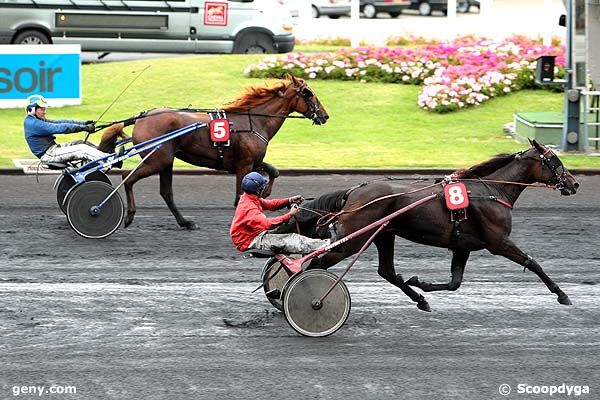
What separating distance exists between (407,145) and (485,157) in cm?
147

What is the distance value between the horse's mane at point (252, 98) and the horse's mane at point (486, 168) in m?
3.95

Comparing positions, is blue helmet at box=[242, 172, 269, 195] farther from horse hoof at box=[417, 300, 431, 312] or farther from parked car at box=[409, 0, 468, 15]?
parked car at box=[409, 0, 468, 15]

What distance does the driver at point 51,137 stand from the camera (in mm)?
12227

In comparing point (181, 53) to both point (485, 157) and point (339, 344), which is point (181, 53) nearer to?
point (485, 157)

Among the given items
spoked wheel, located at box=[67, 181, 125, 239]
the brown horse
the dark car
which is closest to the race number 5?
the brown horse

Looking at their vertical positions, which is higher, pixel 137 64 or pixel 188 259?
pixel 137 64

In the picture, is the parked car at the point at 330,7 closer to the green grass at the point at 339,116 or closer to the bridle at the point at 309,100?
the green grass at the point at 339,116

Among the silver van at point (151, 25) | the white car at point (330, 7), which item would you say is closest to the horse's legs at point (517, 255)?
the silver van at point (151, 25)

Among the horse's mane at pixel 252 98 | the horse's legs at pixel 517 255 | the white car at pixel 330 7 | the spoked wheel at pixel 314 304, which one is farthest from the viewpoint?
the white car at pixel 330 7

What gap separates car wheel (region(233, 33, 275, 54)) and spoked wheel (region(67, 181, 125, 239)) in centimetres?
1291

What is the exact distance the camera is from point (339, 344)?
28.2 feet

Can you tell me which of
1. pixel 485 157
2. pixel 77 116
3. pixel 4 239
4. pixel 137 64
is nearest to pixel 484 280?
pixel 4 239

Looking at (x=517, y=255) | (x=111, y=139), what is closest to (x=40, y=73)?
(x=111, y=139)

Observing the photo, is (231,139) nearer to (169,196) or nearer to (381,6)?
(169,196)
